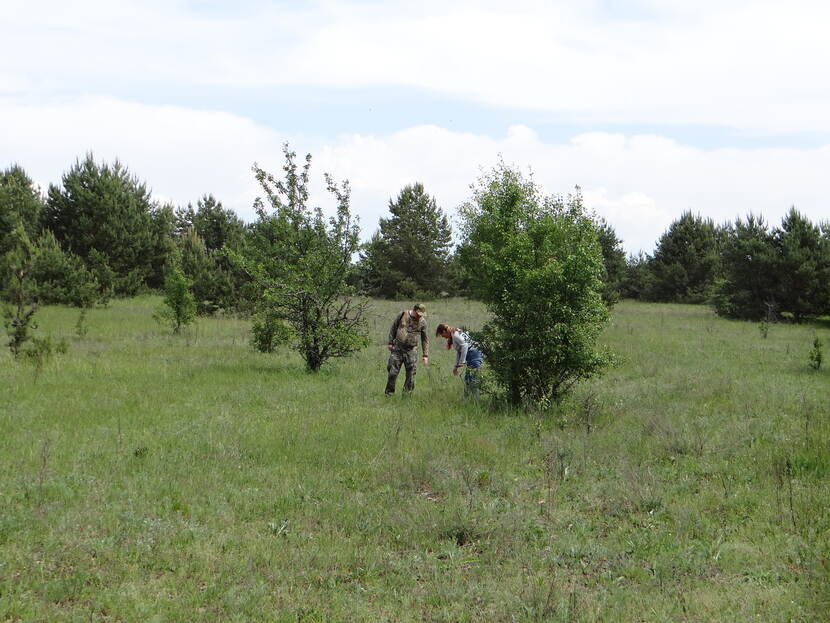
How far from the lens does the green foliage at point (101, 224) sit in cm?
3597

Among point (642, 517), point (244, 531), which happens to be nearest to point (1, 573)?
point (244, 531)

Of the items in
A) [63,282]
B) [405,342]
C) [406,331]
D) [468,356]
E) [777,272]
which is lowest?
[468,356]

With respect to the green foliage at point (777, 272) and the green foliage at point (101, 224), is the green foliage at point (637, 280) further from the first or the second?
the green foliage at point (101, 224)

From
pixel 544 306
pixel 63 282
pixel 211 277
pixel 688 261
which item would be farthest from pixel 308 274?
pixel 688 261

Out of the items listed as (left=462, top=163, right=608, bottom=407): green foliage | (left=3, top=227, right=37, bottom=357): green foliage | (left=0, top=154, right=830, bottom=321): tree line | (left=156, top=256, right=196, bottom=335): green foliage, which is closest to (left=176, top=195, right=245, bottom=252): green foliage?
(left=0, top=154, right=830, bottom=321): tree line

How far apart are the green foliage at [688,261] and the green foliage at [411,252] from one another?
58.8ft

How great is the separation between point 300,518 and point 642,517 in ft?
11.0

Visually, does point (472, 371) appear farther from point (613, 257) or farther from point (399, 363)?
point (613, 257)

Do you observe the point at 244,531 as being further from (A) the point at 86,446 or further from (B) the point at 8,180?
(B) the point at 8,180

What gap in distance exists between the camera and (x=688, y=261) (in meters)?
52.1

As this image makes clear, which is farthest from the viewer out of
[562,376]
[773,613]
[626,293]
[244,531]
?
[626,293]

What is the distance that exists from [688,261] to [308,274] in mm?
44202

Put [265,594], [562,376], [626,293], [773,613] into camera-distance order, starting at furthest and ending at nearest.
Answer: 1. [626,293]
2. [562,376]
3. [265,594]
4. [773,613]

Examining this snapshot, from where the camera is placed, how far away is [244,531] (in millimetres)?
5883
